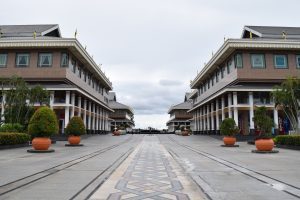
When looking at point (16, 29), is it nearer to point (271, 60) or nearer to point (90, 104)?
point (90, 104)

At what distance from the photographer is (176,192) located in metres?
6.79

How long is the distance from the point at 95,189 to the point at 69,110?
3419 cm

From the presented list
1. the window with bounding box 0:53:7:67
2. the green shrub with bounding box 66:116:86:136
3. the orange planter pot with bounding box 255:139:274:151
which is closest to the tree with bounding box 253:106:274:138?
the orange planter pot with bounding box 255:139:274:151

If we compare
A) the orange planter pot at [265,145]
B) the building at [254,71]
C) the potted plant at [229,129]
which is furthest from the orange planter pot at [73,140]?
the building at [254,71]

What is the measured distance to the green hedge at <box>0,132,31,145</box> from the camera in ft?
70.3

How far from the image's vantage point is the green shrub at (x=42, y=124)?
19.0 meters

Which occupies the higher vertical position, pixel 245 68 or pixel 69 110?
pixel 245 68

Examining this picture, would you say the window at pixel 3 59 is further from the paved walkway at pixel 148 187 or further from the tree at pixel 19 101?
the paved walkway at pixel 148 187

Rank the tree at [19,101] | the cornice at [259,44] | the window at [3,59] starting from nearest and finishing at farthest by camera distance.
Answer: the tree at [19,101], the cornice at [259,44], the window at [3,59]

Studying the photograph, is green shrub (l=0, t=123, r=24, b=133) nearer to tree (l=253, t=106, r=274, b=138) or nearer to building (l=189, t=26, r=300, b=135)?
tree (l=253, t=106, r=274, b=138)

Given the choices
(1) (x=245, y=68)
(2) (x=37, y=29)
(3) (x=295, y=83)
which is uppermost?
(2) (x=37, y=29)

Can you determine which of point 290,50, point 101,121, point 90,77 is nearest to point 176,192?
point 290,50

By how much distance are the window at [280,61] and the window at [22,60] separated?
31726 mm

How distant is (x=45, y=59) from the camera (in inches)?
1592
